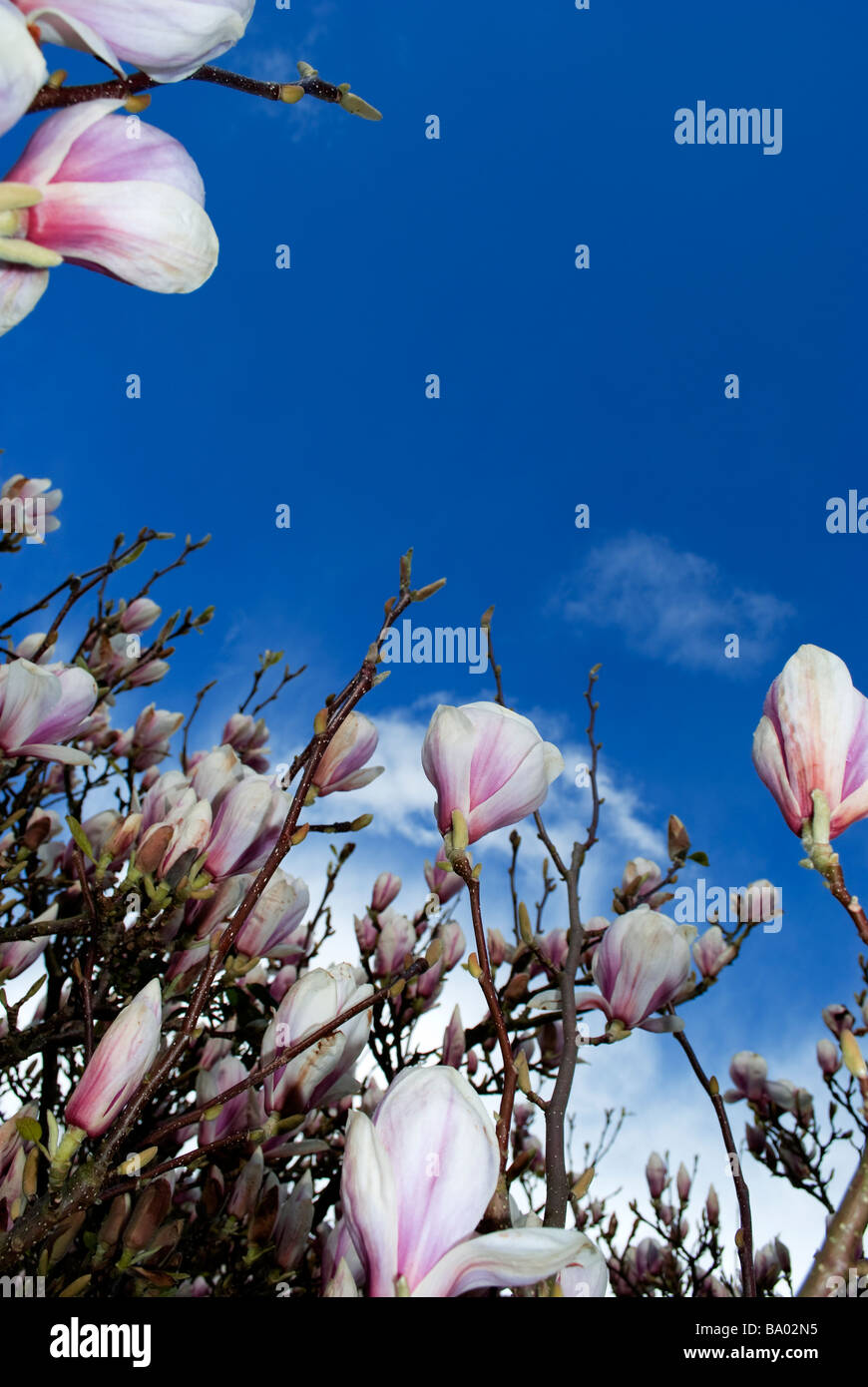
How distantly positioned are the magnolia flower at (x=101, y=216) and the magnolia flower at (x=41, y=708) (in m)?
0.95

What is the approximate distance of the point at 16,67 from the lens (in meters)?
0.51

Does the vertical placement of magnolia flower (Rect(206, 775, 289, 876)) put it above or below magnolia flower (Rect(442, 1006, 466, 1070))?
above

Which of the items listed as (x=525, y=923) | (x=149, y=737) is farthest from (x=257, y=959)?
(x=149, y=737)

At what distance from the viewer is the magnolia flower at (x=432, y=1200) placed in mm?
604

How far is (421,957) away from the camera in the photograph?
988mm

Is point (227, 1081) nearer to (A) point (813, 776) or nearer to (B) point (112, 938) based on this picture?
(B) point (112, 938)

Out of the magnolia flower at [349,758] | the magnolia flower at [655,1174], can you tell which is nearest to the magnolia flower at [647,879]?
the magnolia flower at [349,758]

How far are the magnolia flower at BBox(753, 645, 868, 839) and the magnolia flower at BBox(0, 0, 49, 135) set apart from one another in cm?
72

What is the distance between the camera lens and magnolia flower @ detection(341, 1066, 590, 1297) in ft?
1.98

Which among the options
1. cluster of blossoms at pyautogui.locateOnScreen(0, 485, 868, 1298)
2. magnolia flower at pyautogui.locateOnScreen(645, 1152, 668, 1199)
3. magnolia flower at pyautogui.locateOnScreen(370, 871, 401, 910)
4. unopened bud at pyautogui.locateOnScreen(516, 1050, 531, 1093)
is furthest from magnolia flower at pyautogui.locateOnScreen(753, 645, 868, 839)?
magnolia flower at pyautogui.locateOnScreen(645, 1152, 668, 1199)

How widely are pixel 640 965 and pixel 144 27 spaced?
1.17 m

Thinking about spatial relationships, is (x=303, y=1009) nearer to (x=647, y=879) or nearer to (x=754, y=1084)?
(x=647, y=879)

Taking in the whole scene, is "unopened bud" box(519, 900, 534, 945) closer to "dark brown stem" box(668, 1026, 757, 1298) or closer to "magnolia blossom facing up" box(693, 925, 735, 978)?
"dark brown stem" box(668, 1026, 757, 1298)

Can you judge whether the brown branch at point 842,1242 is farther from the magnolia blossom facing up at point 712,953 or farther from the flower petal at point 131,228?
the magnolia blossom facing up at point 712,953
